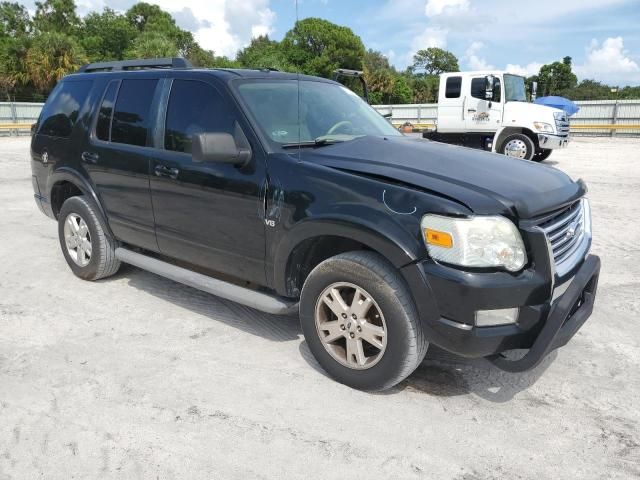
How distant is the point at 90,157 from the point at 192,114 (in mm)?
1343

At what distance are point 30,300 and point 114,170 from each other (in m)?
1.36

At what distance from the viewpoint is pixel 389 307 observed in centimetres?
290

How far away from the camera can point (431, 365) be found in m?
3.60

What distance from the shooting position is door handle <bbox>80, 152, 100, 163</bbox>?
15.4ft

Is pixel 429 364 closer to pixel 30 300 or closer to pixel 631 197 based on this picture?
pixel 30 300

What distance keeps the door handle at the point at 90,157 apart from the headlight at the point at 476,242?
3141 mm

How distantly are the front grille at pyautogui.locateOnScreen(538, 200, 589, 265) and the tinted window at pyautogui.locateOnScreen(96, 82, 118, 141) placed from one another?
3.51 meters

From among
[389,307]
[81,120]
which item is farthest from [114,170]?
[389,307]

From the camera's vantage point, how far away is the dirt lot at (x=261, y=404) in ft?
8.61

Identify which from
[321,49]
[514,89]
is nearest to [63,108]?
[514,89]

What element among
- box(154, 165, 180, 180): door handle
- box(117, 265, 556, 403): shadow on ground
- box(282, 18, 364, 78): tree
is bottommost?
box(117, 265, 556, 403): shadow on ground

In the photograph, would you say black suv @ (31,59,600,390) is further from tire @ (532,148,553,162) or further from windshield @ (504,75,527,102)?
tire @ (532,148,553,162)

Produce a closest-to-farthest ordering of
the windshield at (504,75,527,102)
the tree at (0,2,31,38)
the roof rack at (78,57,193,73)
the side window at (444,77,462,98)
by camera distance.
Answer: the roof rack at (78,57,193,73)
the windshield at (504,75,527,102)
the side window at (444,77,462,98)
the tree at (0,2,31,38)

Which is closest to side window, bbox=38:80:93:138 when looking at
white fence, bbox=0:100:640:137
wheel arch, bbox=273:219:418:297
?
wheel arch, bbox=273:219:418:297
